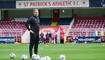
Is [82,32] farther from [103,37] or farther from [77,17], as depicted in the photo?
[77,17]

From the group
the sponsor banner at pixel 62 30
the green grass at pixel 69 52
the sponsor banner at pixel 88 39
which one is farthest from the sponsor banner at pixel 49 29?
the green grass at pixel 69 52

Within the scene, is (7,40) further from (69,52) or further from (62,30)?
(69,52)

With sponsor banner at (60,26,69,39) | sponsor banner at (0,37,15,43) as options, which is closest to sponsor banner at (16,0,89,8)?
sponsor banner at (60,26,69,39)

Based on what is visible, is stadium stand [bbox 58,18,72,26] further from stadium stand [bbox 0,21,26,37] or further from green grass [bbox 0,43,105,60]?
green grass [bbox 0,43,105,60]

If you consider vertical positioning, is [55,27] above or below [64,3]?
below

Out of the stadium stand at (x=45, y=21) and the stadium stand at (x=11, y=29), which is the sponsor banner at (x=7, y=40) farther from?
the stadium stand at (x=45, y=21)

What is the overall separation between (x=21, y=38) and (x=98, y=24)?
12.2m

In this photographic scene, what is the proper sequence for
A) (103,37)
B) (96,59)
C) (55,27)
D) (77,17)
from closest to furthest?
1. (96,59)
2. (103,37)
3. (55,27)
4. (77,17)

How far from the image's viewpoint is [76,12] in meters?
59.3

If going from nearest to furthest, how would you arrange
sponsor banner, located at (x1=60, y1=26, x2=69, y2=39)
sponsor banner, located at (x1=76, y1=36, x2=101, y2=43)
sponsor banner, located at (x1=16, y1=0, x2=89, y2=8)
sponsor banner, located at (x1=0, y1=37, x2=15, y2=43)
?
sponsor banner, located at (x1=76, y1=36, x2=101, y2=43), sponsor banner, located at (x1=60, y1=26, x2=69, y2=39), sponsor banner, located at (x1=0, y1=37, x2=15, y2=43), sponsor banner, located at (x1=16, y1=0, x2=89, y2=8)

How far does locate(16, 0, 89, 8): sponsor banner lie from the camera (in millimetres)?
54219

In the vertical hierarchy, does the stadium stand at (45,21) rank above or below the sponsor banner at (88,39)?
above

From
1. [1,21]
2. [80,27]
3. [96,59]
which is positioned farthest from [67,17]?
[96,59]

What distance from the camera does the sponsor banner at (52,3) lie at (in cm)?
5422
